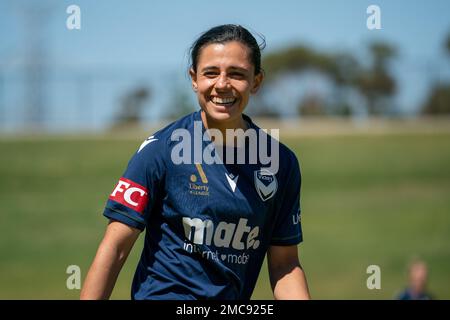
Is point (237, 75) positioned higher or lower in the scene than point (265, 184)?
higher

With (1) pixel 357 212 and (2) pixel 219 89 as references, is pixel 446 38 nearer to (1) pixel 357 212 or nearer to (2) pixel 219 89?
(1) pixel 357 212

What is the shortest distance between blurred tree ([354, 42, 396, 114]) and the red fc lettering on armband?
82.6 ft

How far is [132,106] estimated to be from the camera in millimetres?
28547

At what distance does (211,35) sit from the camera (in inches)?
130

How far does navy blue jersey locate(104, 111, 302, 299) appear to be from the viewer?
3.18 m

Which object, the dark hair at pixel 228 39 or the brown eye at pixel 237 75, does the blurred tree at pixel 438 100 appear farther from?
the brown eye at pixel 237 75

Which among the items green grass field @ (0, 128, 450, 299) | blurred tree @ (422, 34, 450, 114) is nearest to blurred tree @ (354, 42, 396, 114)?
blurred tree @ (422, 34, 450, 114)

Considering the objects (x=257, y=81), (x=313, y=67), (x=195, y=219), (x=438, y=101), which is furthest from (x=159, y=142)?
(x=313, y=67)

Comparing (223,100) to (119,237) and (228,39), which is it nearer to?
(228,39)

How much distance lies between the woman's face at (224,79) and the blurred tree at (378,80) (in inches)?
979

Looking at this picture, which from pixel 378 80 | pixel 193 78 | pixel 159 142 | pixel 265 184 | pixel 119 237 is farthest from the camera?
pixel 378 80

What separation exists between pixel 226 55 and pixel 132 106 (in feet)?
84.0
